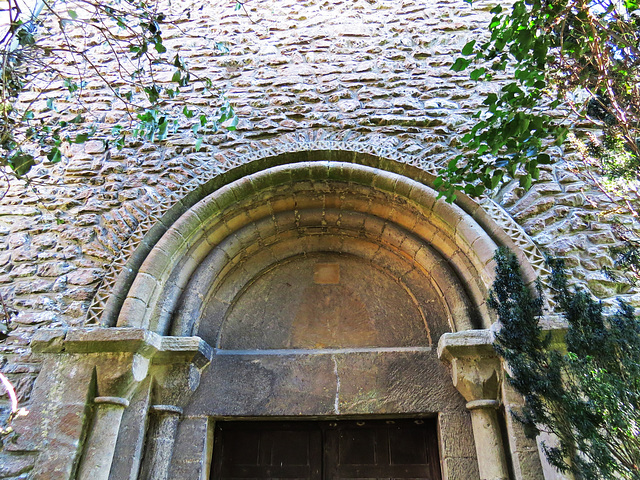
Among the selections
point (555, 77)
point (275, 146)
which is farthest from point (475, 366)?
point (275, 146)

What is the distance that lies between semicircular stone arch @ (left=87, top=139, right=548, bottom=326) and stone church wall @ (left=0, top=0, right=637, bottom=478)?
0.01 m

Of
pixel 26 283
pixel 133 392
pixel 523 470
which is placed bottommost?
pixel 523 470

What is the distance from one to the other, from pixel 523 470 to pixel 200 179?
107 inches

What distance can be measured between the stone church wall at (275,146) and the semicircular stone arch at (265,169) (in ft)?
0.05

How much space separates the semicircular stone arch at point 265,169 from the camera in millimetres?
2730

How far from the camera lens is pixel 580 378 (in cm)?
185

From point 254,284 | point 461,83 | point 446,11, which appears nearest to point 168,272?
point 254,284

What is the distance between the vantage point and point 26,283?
2.92 metres

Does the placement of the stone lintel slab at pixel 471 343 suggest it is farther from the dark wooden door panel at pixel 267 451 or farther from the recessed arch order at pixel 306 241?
the dark wooden door panel at pixel 267 451

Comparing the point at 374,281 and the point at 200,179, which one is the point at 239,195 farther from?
the point at 374,281

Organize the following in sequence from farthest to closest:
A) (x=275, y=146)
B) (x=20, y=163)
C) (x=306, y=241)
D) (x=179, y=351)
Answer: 1. (x=306, y=241)
2. (x=275, y=146)
3. (x=179, y=351)
4. (x=20, y=163)

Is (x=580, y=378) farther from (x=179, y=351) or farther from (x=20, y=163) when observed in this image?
(x=20, y=163)

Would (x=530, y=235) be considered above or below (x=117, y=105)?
below

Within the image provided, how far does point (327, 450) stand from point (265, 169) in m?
2.00
